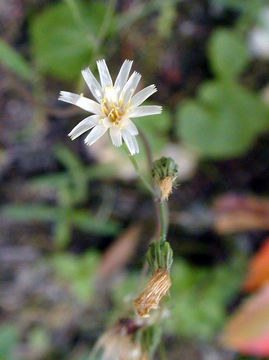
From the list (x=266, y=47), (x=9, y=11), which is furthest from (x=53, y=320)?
(x=266, y=47)

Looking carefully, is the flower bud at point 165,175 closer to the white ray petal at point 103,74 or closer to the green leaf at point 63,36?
the white ray petal at point 103,74

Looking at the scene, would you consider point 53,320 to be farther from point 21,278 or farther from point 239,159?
point 239,159

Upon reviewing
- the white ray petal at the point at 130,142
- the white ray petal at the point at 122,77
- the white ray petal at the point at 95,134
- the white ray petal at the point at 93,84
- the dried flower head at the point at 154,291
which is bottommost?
the dried flower head at the point at 154,291

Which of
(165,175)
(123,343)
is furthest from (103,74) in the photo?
(123,343)

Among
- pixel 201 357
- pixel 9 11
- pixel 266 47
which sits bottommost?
pixel 201 357

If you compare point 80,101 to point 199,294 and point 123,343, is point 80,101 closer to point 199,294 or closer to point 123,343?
point 123,343

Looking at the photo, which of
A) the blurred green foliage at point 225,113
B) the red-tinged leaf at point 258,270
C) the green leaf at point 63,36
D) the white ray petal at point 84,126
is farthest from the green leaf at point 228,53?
the white ray petal at point 84,126
